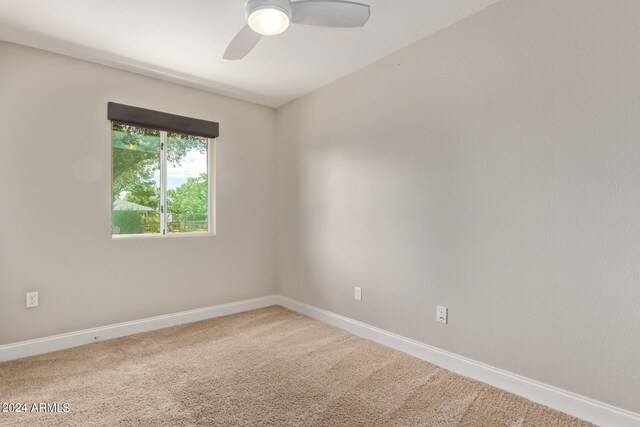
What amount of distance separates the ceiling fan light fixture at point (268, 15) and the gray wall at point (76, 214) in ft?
6.17

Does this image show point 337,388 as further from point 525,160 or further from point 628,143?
point 628,143

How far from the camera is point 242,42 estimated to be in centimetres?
199

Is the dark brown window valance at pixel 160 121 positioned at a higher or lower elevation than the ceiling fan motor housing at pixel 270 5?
lower

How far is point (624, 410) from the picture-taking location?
1626 mm

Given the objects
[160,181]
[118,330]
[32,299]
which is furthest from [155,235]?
[32,299]

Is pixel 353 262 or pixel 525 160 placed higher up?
pixel 525 160

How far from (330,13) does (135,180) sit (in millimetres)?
2326

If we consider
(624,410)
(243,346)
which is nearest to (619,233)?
(624,410)

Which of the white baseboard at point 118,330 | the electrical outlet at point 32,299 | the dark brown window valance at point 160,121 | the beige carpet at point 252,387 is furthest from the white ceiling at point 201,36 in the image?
the beige carpet at point 252,387

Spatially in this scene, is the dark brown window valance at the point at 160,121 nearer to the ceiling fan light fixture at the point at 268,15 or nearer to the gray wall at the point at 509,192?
the gray wall at the point at 509,192

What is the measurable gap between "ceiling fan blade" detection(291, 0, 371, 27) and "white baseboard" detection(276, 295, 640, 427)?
219cm

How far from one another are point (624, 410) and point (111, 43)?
153 inches

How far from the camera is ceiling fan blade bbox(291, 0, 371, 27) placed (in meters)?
1.65

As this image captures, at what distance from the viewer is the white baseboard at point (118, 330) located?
2492mm
